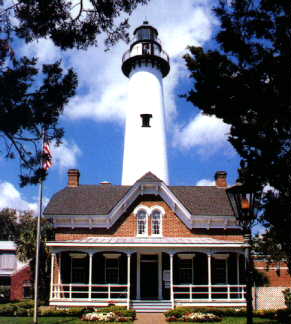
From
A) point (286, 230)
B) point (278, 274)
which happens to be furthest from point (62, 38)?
point (278, 274)

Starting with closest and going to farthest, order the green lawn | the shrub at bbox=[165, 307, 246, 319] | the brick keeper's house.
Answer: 1. the green lawn
2. the shrub at bbox=[165, 307, 246, 319]
3. the brick keeper's house

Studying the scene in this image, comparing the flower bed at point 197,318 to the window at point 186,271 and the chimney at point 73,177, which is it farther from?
the chimney at point 73,177

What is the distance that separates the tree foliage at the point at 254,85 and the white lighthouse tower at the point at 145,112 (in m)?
18.2

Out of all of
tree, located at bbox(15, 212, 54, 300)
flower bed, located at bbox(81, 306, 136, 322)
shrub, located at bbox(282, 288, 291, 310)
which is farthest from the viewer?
tree, located at bbox(15, 212, 54, 300)

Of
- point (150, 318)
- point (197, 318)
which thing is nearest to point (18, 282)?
point (150, 318)

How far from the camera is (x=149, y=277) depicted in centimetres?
2481

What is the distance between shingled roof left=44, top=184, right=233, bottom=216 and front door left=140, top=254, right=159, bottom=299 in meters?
3.58

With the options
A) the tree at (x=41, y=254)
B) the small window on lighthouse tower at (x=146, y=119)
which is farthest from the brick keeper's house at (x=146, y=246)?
the small window on lighthouse tower at (x=146, y=119)

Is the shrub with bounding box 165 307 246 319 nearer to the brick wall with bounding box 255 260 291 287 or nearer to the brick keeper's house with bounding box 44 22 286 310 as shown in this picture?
the brick keeper's house with bounding box 44 22 286 310

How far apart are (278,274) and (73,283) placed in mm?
12146

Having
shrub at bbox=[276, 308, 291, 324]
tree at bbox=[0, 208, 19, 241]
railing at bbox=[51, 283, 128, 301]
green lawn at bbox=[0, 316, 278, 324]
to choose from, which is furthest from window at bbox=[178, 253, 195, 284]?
tree at bbox=[0, 208, 19, 241]

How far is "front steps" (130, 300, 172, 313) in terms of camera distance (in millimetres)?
22062

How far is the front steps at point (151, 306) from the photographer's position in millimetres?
22062

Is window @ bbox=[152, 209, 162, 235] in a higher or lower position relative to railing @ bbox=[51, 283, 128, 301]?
higher
